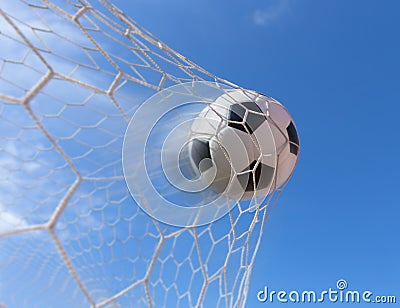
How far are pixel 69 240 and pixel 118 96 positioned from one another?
1.14 meters

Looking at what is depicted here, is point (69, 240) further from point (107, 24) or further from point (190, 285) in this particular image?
point (107, 24)

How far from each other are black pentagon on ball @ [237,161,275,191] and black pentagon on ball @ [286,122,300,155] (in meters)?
0.37

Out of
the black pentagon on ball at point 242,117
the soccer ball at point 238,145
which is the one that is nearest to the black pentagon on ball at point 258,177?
the soccer ball at point 238,145

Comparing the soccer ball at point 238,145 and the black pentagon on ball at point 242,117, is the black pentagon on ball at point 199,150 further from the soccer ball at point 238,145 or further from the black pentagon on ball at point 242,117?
the black pentagon on ball at point 242,117

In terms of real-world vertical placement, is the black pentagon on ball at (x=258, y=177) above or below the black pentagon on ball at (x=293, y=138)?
below

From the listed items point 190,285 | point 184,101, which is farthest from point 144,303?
point 184,101

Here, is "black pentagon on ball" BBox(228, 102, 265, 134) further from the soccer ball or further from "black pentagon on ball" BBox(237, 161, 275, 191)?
"black pentagon on ball" BBox(237, 161, 275, 191)

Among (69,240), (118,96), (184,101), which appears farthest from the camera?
(184,101)

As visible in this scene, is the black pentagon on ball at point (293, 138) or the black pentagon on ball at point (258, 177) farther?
the black pentagon on ball at point (293, 138)

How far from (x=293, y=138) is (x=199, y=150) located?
0.94m

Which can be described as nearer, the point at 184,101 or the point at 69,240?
the point at 69,240

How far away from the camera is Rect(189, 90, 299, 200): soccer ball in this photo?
379 cm

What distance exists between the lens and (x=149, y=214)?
11.4 feet

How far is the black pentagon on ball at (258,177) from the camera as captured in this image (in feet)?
12.6
